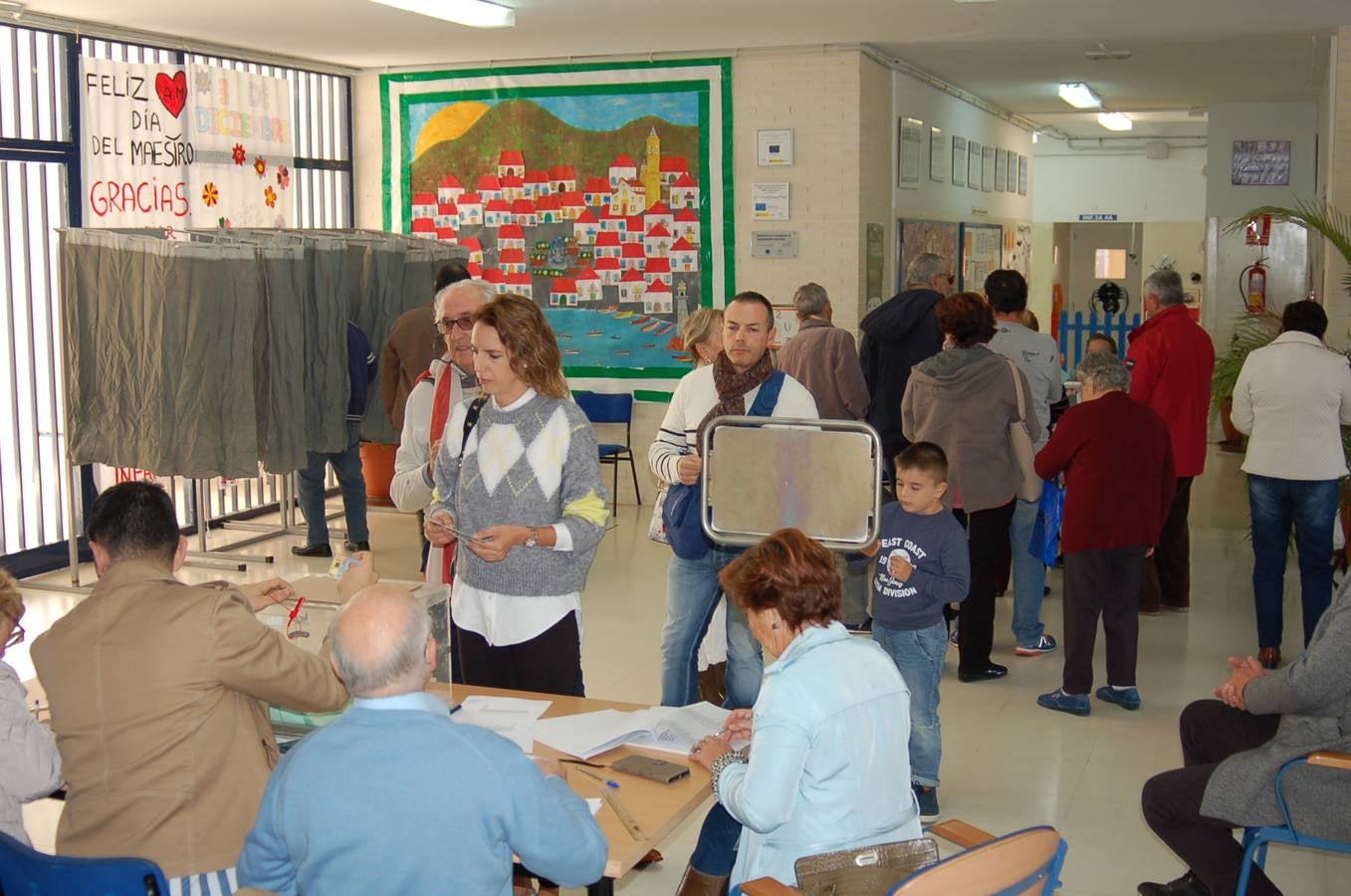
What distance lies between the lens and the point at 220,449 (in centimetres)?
768

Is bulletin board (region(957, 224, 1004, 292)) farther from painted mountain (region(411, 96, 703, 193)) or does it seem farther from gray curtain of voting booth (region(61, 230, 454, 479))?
gray curtain of voting booth (region(61, 230, 454, 479))

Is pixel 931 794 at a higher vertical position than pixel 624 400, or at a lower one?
lower

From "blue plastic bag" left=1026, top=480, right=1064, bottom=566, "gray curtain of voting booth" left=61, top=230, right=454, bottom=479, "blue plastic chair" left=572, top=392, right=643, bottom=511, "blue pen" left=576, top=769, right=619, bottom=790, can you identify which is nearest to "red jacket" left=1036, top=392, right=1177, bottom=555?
"blue plastic bag" left=1026, top=480, right=1064, bottom=566

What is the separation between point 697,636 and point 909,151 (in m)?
6.85

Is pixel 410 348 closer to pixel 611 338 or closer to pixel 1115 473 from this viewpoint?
pixel 611 338

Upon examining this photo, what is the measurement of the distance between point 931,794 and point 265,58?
7540mm

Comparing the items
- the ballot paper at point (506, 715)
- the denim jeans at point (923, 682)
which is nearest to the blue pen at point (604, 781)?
the ballot paper at point (506, 715)

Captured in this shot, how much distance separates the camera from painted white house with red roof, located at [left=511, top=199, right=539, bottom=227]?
10164 millimetres

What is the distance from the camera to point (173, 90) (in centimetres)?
866

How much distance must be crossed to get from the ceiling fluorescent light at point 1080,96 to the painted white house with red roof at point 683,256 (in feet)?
13.9

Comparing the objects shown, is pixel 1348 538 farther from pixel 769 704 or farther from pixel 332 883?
pixel 332 883

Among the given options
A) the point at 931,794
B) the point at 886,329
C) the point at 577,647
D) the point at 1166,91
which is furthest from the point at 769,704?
the point at 1166,91

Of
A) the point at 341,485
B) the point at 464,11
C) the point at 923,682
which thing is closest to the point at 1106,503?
the point at 923,682

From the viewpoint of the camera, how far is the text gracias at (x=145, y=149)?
8250 mm
